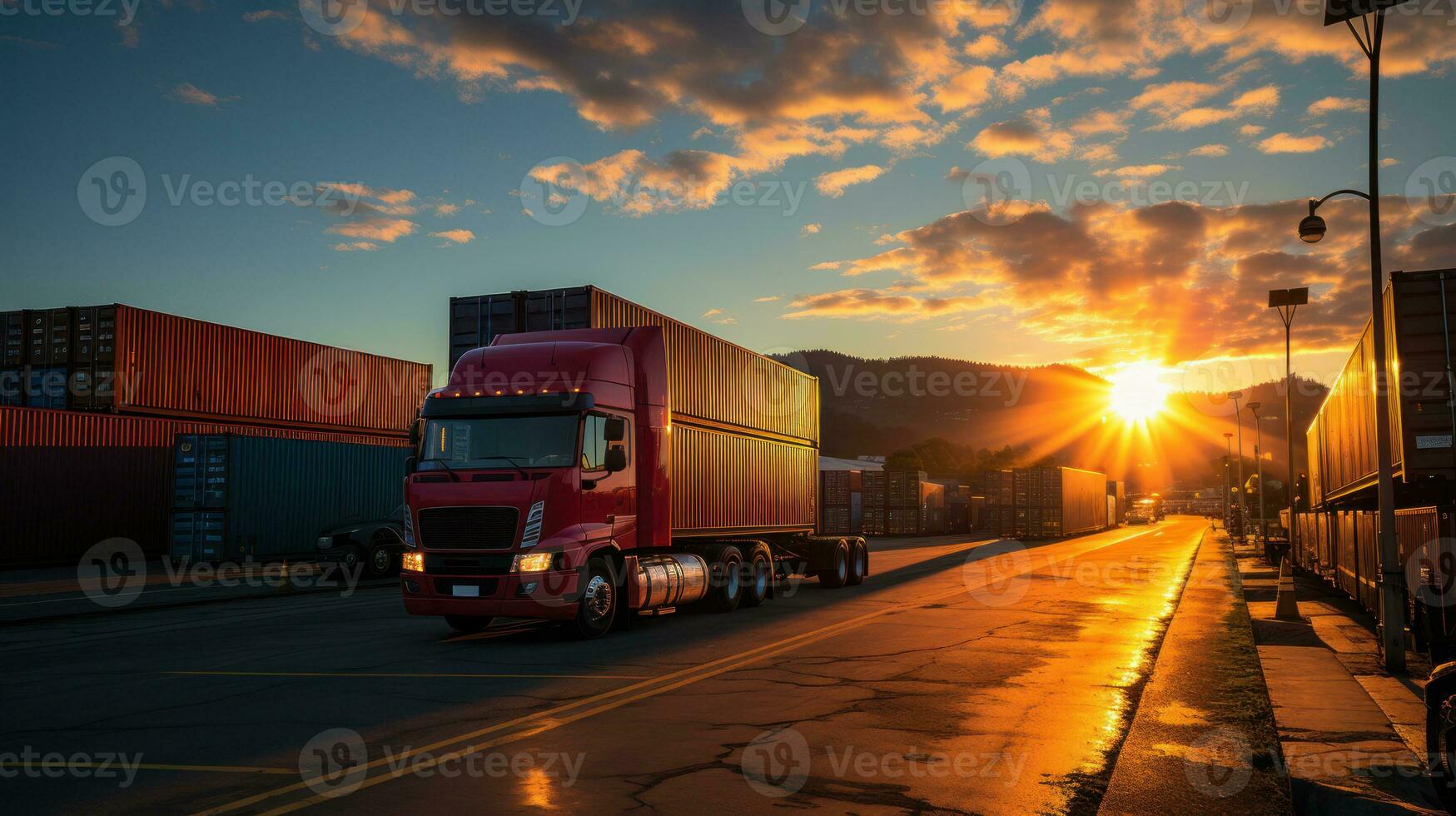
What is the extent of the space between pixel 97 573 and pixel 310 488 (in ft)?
17.9

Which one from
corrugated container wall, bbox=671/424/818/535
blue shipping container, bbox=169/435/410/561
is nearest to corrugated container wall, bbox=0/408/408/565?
blue shipping container, bbox=169/435/410/561

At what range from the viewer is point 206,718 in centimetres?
796

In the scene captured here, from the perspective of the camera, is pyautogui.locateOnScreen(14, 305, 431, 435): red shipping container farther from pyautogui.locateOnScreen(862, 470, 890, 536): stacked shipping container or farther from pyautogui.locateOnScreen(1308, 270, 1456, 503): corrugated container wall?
pyautogui.locateOnScreen(862, 470, 890, 536): stacked shipping container

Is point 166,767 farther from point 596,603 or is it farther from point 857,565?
point 857,565

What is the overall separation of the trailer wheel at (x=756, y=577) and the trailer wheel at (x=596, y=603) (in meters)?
4.49

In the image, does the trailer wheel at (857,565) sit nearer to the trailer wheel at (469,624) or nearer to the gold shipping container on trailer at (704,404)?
the gold shipping container on trailer at (704,404)

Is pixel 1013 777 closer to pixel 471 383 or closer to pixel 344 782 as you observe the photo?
pixel 344 782

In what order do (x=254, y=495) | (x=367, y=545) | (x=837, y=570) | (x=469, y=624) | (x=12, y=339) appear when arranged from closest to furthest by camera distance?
(x=469, y=624) → (x=837, y=570) → (x=367, y=545) → (x=254, y=495) → (x=12, y=339)

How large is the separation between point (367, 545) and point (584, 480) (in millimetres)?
14721

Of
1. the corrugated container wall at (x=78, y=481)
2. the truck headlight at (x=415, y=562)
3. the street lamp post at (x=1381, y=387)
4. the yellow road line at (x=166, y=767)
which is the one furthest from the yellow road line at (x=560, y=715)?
the corrugated container wall at (x=78, y=481)

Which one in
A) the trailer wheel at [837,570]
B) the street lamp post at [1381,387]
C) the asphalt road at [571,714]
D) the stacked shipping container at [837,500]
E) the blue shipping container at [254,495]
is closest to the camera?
the asphalt road at [571,714]

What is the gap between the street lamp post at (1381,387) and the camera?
37.8 feet

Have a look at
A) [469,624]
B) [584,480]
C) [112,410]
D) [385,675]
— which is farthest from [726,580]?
[112,410]

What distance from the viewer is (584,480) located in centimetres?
1229
